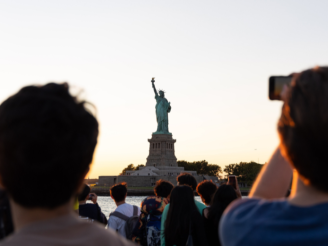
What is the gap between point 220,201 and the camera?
4.39 metres

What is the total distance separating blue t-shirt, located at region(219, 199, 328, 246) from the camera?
4.33 feet

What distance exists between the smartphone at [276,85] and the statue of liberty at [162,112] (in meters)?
51.0

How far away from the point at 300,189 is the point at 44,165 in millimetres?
936

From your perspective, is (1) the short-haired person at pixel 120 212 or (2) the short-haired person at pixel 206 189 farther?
(1) the short-haired person at pixel 120 212

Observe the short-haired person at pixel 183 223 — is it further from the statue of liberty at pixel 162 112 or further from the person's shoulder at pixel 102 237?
the statue of liberty at pixel 162 112

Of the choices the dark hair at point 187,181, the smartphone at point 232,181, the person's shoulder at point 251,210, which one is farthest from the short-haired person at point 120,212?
the person's shoulder at point 251,210

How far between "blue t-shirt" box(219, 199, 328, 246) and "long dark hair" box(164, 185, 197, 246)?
8.95ft

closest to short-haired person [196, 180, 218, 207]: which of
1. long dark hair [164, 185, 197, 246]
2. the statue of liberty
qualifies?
long dark hair [164, 185, 197, 246]

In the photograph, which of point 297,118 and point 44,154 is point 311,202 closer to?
point 297,118

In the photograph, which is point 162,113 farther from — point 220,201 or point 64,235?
point 64,235

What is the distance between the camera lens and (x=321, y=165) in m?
1.35

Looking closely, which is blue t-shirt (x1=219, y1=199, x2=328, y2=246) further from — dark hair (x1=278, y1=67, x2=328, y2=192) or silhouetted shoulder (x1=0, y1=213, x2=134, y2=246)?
silhouetted shoulder (x1=0, y1=213, x2=134, y2=246)

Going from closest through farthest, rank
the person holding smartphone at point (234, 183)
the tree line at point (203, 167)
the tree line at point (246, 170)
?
the person holding smartphone at point (234, 183) → the tree line at point (246, 170) → the tree line at point (203, 167)

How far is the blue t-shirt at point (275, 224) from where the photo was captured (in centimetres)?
132
